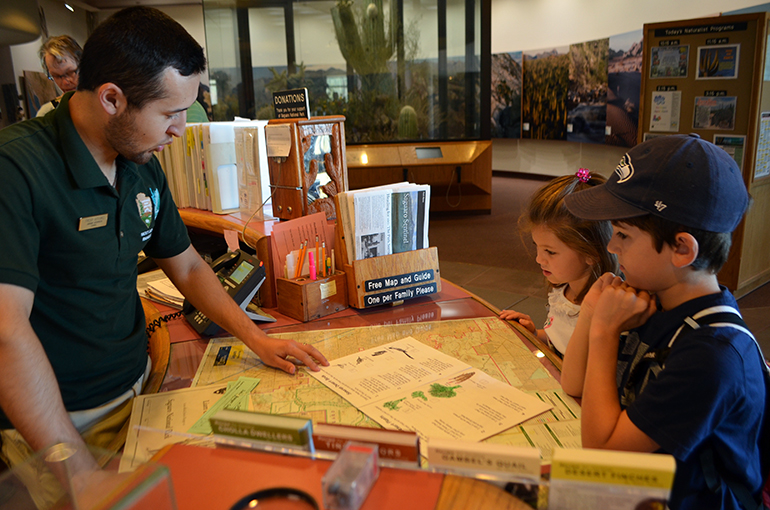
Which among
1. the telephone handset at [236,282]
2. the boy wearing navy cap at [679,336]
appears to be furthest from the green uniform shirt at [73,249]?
the boy wearing navy cap at [679,336]

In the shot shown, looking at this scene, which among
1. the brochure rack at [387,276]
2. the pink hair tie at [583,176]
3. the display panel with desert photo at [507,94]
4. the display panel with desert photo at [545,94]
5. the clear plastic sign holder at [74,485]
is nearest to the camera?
the clear plastic sign holder at [74,485]

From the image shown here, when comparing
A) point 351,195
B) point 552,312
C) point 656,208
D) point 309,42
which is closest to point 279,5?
point 309,42

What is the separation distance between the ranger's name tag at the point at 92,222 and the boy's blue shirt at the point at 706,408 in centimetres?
112

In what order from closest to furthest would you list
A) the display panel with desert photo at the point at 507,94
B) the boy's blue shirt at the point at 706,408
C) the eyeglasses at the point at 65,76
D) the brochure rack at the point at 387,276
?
1. the boy's blue shirt at the point at 706,408
2. the brochure rack at the point at 387,276
3. the eyeglasses at the point at 65,76
4. the display panel with desert photo at the point at 507,94

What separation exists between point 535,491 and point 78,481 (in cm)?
48

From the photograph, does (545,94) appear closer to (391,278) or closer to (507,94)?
(507,94)

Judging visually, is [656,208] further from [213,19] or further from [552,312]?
[213,19]

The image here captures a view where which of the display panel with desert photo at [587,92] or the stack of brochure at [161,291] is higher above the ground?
the display panel with desert photo at [587,92]

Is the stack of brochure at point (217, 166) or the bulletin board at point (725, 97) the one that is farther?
the bulletin board at point (725, 97)

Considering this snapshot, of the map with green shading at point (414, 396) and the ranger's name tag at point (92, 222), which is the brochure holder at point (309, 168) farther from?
the ranger's name tag at point (92, 222)

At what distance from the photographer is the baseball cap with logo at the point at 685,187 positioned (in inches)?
34.8


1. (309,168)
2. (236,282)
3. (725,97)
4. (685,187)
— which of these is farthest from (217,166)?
(725,97)

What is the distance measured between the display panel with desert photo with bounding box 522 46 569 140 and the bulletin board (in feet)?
16.1

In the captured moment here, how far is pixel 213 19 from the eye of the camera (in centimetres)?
620
